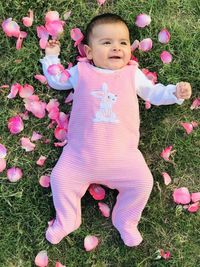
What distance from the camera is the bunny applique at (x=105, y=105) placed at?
3.08 metres

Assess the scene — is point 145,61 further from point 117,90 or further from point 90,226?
point 90,226

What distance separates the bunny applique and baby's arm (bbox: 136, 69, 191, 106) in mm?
207

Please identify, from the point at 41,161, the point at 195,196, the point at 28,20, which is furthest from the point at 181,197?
the point at 28,20

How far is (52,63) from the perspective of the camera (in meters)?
3.30

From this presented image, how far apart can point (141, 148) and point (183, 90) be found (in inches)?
18.2

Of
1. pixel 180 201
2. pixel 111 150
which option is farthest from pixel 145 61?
pixel 180 201

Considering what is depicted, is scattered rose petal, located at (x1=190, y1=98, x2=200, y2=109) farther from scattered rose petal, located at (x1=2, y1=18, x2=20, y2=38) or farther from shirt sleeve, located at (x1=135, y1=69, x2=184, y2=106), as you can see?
scattered rose petal, located at (x1=2, y1=18, x2=20, y2=38)

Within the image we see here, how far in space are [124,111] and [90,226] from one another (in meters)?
0.72

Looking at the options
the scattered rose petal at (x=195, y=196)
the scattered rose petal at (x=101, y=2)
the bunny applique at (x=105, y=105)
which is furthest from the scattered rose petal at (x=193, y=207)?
the scattered rose petal at (x=101, y=2)

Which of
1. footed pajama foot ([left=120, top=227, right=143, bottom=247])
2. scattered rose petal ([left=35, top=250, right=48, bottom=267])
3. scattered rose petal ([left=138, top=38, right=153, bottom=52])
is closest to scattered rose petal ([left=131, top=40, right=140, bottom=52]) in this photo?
scattered rose petal ([left=138, top=38, right=153, bottom=52])

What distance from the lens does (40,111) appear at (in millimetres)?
3271

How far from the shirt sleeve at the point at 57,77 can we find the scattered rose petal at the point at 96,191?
0.62 metres

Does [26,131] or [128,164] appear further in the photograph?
[26,131]

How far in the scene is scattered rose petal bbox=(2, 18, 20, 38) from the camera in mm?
3305
